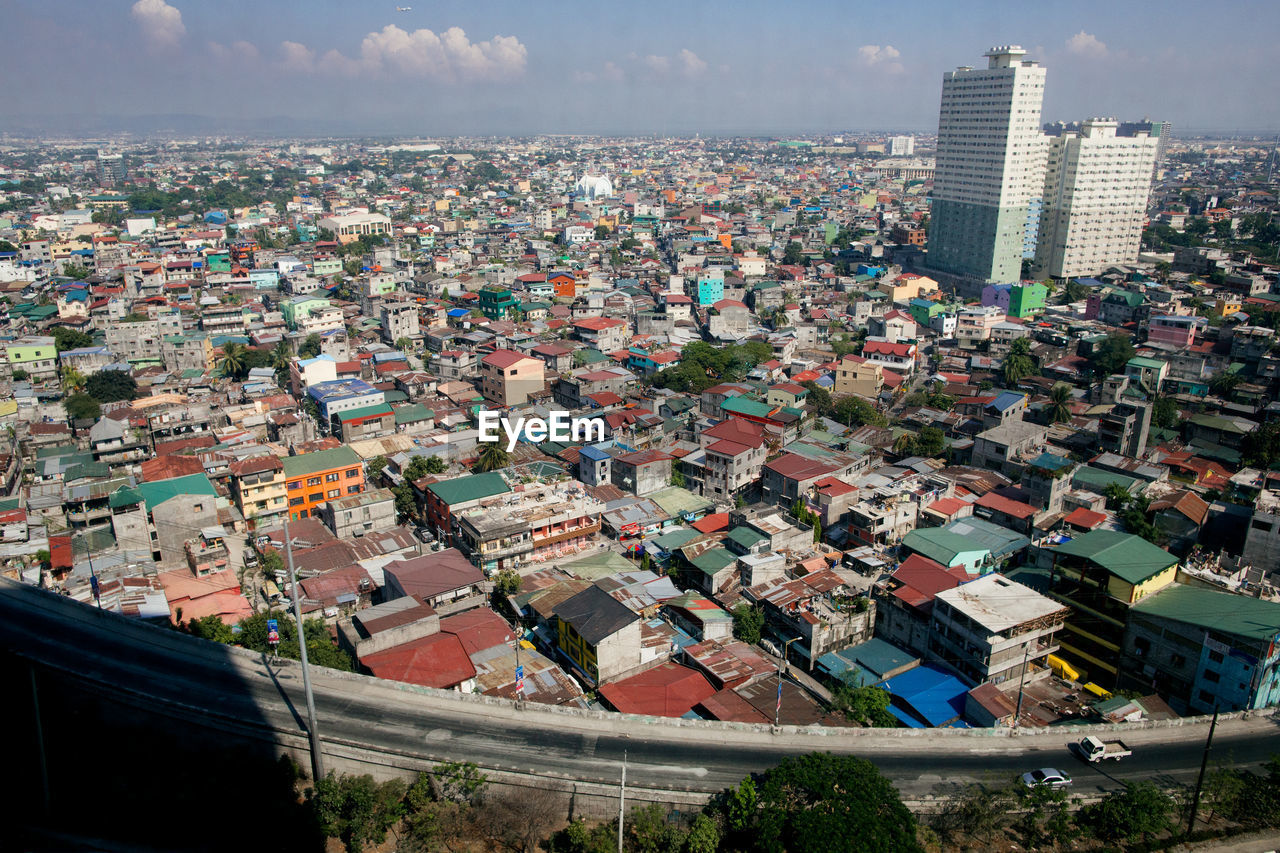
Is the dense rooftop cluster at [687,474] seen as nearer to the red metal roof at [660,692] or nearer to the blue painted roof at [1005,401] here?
the red metal roof at [660,692]

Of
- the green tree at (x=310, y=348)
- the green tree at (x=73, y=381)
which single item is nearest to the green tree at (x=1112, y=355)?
the green tree at (x=310, y=348)

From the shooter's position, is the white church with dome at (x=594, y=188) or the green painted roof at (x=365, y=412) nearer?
the green painted roof at (x=365, y=412)

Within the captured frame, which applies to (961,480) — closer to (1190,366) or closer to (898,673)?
(898,673)

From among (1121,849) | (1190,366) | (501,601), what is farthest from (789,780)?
(1190,366)

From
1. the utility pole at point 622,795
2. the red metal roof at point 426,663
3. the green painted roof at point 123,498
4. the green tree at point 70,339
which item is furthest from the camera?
the green tree at point 70,339

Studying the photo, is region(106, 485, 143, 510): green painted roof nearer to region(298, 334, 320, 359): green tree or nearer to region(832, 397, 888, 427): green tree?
region(298, 334, 320, 359): green tree
